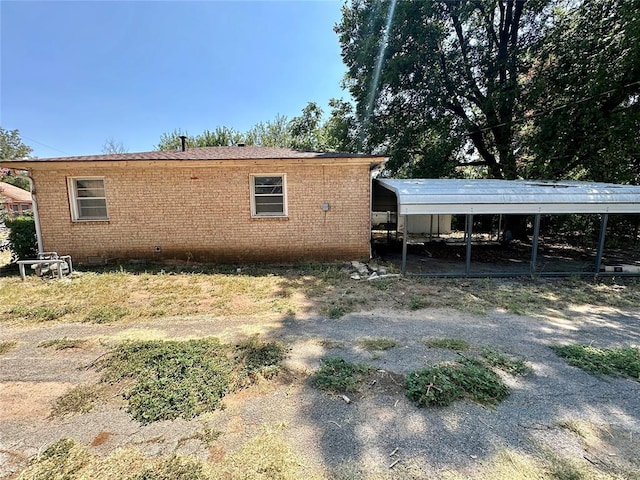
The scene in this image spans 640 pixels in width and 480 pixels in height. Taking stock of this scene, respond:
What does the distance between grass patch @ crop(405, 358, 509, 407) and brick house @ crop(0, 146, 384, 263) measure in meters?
5.73

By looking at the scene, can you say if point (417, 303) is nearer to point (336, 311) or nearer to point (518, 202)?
point (336, 311)

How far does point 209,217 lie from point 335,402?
7.07 metres

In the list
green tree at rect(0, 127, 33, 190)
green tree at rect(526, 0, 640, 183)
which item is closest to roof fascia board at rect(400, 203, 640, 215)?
green tree at rect(526, 0, 640, 183)

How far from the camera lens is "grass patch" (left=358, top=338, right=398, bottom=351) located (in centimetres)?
387

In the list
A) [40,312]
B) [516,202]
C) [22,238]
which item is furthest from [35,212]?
[516,202]

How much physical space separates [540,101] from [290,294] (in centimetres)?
1326

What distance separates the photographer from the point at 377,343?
3.99m

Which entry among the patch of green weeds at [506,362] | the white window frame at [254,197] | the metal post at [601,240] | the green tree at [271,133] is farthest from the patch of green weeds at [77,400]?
the green tree at [271,133]

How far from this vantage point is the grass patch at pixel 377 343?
12.7ft

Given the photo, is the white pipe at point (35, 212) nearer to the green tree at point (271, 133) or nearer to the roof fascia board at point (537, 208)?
the roof fascia board at point (537, 208)

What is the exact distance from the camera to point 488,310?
5312mm

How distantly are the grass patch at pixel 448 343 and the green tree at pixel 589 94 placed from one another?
10.9 metres

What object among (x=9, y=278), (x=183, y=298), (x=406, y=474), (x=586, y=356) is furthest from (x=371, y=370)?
(x=9, y=278)

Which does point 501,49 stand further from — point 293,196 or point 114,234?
point 114,234
